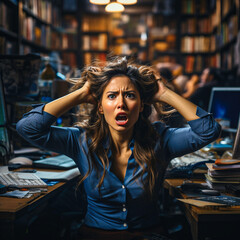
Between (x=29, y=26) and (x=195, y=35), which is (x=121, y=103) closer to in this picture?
(x=29, y=26)

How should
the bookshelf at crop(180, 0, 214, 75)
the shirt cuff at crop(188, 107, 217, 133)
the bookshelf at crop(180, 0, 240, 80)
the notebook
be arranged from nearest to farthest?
the shirt cuff at crop(188, 107, 217, 133)
the notebook
the bookshelf at crop(180, 0, 240, 80)
the bookshelf at crop(180, 0, 214, 75)

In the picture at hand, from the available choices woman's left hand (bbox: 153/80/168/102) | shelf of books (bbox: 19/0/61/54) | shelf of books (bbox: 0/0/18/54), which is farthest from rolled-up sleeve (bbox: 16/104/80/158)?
shelf of books (bbox: 19/0/61/54)

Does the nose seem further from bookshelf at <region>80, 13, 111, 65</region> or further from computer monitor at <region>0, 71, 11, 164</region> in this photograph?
bookshelf at <region>80, 13, 111, 65</region>

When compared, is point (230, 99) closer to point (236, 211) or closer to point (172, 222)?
point (172, 222)

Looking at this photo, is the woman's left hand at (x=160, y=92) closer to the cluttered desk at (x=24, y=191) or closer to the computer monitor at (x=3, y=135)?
the cluttered desk at (x=24, y=191)

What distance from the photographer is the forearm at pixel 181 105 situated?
54.6 inches

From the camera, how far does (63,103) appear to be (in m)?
1.42

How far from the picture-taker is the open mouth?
4.33ft

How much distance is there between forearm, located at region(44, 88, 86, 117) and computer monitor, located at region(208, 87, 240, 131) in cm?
115

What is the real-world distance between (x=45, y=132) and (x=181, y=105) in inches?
23.8

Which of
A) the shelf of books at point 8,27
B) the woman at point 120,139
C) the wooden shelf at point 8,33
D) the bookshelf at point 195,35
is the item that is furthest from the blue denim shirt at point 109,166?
the bookshelf at point 195,35

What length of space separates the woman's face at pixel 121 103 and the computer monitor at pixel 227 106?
104 cm

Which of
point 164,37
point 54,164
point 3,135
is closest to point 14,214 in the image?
point 54,164

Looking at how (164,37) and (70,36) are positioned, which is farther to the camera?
→ (164,37)
